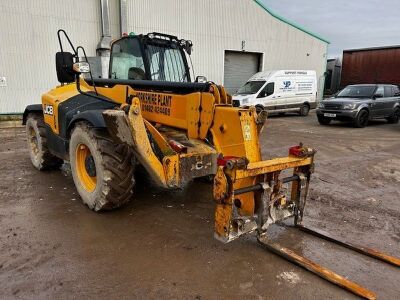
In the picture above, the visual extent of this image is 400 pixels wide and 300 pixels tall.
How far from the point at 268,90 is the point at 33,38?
33.1 feet

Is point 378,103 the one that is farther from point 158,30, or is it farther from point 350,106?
point 158,30

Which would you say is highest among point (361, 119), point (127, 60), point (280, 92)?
point (127, 60)

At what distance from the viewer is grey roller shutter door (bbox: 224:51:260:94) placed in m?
19.4

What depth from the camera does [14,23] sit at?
12.8m

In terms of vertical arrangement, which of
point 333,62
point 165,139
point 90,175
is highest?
point 333,62

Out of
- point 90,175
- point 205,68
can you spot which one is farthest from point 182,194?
point 205,68

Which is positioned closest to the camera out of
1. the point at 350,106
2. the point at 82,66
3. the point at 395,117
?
the point at 82,66

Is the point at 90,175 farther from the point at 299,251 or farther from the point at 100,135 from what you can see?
the point at 299,251

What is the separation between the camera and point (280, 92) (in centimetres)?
1656

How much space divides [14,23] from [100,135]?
445 inches

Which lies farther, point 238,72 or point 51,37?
point 238,72

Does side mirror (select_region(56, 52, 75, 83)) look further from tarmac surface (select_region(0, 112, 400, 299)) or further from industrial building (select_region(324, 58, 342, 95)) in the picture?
industrial building (select_region(324, 58, 342, 95))

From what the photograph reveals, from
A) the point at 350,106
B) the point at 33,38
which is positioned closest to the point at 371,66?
the point at 350,106

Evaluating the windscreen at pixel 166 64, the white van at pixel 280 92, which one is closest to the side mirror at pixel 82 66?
the windscreen at pixel 166 64
